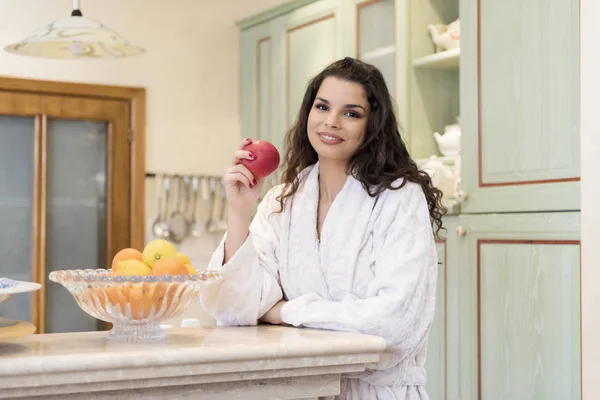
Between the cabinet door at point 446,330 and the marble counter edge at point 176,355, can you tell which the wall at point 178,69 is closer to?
the cabinet door at point 446,330

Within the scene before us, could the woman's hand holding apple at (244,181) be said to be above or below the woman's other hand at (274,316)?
above

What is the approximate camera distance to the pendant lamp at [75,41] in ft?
8.59

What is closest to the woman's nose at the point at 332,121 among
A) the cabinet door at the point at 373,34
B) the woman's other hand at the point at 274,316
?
the woman's other hand at the point at 274,316

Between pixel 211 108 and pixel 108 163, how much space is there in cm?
63

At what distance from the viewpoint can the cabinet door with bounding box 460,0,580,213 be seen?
95.7 inches

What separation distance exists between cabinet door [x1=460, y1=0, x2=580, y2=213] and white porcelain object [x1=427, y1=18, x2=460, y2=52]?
22 cm

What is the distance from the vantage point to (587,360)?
2.29m

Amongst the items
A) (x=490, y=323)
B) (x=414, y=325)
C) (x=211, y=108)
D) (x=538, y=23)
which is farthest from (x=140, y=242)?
(x=414, y=325)

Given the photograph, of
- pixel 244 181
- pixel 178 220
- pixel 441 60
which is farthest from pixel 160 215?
pixel 244 181

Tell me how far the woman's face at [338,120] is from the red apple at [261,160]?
5.6 inches

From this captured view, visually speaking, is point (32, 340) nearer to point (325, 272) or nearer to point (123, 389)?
point (123, 389)

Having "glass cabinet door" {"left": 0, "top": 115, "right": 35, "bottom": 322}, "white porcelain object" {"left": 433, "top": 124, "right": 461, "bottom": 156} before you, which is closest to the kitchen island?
"white porcelain object" {"left": 433, "top": 124, "right": 461, "bottom": 156}

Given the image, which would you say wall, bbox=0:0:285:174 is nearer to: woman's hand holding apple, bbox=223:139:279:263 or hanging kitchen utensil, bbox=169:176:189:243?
hanging kitchen utensil, bbox=169:176:189:243

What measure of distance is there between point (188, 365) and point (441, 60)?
6.80 feet
